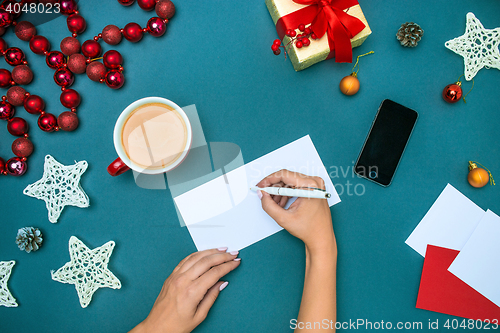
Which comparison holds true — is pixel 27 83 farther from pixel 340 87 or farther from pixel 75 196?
pixel 340 87

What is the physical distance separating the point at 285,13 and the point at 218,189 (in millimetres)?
497

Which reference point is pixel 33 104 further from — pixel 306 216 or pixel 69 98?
pixel 306 216

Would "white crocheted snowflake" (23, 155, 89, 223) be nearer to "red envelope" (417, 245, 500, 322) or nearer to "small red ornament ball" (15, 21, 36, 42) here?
"small red ornament ball" (15, 21, 36, 42)

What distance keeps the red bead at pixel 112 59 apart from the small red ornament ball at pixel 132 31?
5 centimetres

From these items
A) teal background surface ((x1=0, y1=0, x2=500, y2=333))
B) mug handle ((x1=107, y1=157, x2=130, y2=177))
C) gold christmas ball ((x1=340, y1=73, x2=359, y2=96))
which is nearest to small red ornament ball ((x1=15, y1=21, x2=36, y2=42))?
teal background surface ((x1=0, y1=0, x2=500, y2=333))

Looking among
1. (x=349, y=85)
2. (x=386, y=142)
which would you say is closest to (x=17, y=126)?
(x=349, y=85)

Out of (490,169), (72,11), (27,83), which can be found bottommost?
(490,169)

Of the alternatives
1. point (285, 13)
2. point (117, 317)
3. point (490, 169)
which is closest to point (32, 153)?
point (117, 317)

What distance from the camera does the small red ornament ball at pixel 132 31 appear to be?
0.76 meters

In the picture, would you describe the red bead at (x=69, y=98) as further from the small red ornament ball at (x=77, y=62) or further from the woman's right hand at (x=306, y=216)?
the woman's right hand at (x=306, y=216)

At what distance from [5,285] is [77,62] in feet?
2.04

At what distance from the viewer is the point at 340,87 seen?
79 cm

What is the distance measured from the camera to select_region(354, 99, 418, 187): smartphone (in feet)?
2.57

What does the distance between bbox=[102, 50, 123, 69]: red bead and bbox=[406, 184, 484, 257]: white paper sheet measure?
0.92m
